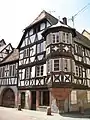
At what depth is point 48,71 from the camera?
1861 centimetres

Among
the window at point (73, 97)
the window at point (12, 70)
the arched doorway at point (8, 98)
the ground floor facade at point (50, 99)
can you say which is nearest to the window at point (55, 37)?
the ground floor facade at point (50, 99)

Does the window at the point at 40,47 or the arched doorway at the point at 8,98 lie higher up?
the window at the point at 40,47

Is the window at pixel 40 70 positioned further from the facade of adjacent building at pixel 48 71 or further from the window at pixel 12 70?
the window at pixel 12 70

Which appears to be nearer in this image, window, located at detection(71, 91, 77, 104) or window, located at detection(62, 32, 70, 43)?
window, located at detection(62, 32, 70, 43)

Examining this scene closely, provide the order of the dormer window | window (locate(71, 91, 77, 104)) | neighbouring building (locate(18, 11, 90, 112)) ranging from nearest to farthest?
neighbouring building (locate(18, 11, 90, 112)) < the dormer window < window (locate(71, 91, 77, 104))

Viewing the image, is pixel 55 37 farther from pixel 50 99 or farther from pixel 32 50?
pixel 50 99

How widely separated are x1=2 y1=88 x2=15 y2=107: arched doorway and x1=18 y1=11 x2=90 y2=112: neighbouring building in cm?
216

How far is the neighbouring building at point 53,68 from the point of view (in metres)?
17.8

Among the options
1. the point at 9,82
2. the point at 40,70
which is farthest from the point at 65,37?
the point at 9,82

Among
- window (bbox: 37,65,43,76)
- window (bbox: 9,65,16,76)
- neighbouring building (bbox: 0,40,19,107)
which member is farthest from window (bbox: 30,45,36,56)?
window (bbox: 9,65,16,76)

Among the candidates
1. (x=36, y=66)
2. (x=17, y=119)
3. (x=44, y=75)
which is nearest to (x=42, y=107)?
(x=44, y=75)

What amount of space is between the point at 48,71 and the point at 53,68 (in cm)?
82

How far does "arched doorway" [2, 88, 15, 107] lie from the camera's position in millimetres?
24619

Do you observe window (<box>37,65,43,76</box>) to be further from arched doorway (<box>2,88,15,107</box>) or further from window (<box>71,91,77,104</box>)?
arched doorway (<box>2,88,15,107</box>)
